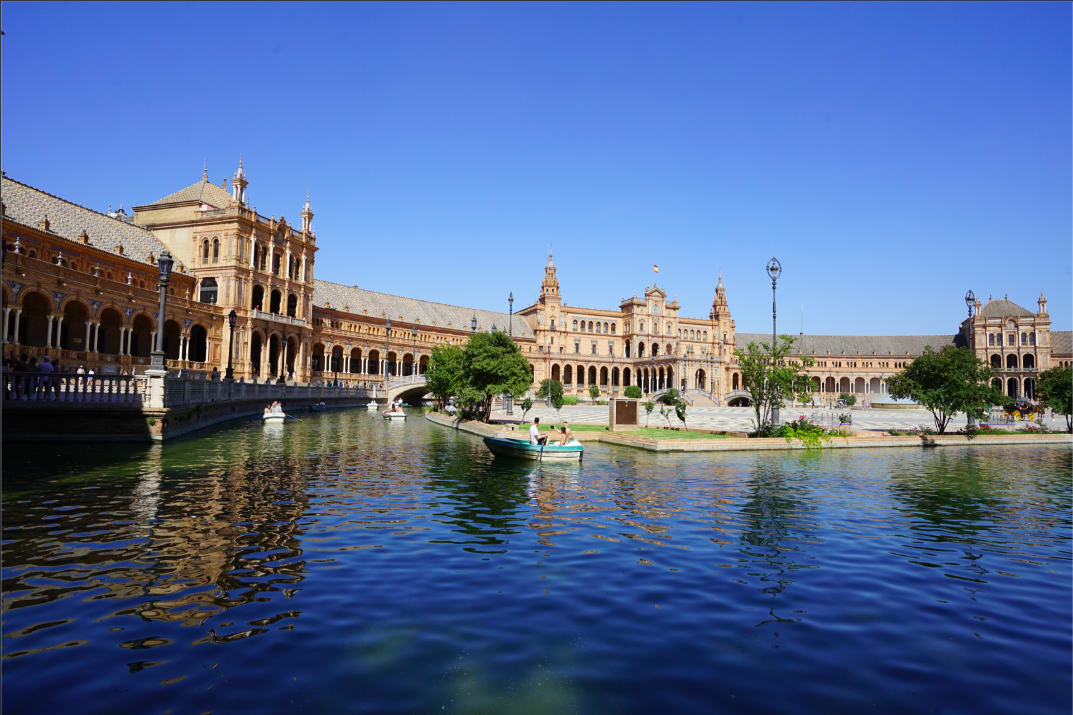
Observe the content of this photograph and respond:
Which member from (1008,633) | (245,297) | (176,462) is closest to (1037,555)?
(1008,633)

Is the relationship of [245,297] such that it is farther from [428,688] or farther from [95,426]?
[428,688]

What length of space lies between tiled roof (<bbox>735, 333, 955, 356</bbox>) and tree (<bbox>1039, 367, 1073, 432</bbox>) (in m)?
84.6

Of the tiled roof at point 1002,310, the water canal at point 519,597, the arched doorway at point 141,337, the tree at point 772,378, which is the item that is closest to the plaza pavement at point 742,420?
the tree at point 772,378

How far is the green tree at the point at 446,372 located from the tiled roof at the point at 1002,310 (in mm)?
104958

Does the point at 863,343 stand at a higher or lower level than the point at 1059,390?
higher

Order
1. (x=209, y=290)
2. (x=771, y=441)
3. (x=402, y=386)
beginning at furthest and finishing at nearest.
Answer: (x=402, y=386), (x=209, y=290), (x=771, y=441)

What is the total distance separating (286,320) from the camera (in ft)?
217

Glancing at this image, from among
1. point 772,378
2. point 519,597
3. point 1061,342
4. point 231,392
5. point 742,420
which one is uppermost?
point 1061,342

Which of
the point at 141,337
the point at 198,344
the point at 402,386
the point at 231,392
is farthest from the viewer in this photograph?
the point at 402,386

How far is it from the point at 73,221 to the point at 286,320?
20495 mm

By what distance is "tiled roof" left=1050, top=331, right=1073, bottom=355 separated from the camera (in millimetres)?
109750

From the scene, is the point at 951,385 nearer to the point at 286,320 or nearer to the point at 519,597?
the point at 519,597

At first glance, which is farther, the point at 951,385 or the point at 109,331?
the point at 109,331

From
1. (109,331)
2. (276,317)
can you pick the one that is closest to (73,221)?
(109,331)
